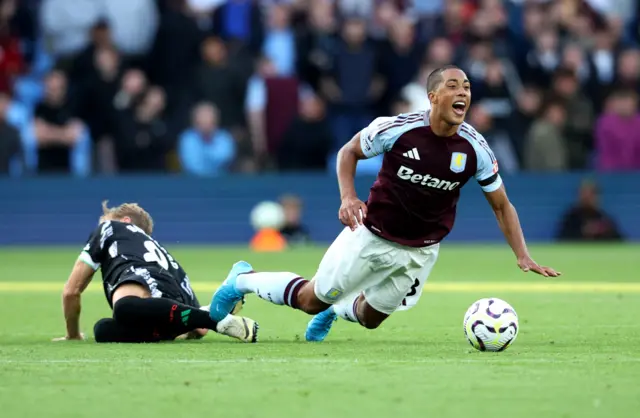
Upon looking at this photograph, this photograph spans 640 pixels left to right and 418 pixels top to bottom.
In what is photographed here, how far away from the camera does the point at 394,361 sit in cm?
773

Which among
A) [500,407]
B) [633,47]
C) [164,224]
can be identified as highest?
[633,47]

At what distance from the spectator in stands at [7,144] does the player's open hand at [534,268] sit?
44.3ft

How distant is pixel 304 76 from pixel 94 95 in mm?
3333

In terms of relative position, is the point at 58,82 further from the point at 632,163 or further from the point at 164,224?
the point at 632,163

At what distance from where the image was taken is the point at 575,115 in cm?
2109

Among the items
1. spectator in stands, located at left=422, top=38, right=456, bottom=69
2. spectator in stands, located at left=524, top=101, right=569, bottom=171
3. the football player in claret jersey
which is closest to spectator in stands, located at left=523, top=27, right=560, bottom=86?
spectator in stands, located at left=524, top=101, right=569, bottom=171

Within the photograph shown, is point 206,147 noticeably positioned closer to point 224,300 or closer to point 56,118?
point 56,118

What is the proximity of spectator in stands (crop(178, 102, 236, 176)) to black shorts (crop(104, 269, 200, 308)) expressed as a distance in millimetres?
11095

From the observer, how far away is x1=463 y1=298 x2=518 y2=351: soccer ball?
8.27 metres

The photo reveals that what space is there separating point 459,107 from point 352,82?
12.0m

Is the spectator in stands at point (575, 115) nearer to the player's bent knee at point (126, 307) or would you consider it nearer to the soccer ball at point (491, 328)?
the soccer ball at point (491, 328)

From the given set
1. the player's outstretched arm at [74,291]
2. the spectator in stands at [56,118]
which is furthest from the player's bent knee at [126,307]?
the spectator in stands at [56,118]

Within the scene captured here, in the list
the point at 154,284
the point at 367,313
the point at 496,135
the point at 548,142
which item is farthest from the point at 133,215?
the point at 548,142

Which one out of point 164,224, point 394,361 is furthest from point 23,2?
point 394,361
